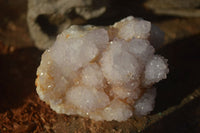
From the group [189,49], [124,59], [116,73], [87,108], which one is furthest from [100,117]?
[189,49]

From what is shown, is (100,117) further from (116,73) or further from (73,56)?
(73,56)

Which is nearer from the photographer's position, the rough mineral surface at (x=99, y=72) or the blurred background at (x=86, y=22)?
the rough mineral surface at (x=99, y=72)

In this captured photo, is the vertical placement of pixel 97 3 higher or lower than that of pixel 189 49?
higher

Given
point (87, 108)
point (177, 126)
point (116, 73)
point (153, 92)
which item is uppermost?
point (116, 73)

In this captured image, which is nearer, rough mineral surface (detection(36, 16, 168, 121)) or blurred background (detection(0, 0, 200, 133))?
rough mineral surface (detection(36, 16, 168, 121))
